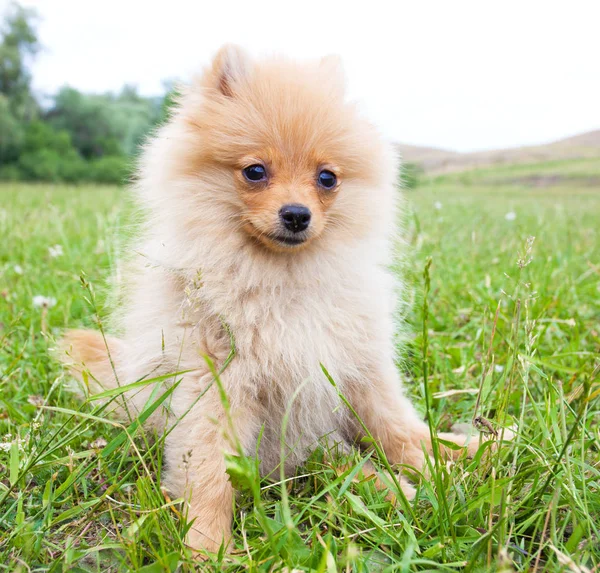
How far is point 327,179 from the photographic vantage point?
1899mm

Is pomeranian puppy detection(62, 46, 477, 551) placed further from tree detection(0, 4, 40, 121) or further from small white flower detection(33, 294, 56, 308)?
tree detection(0, 4, 40, 121)

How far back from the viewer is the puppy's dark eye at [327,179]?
6.18ft

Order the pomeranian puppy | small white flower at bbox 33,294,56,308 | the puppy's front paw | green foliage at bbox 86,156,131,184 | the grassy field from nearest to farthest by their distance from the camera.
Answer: the grassy field → the puppy's front paw → the pomeranian puppy → small white flower at bbox 33,294,56,308 → green foliage at bbox 86,156,131,184

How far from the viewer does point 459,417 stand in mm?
2277

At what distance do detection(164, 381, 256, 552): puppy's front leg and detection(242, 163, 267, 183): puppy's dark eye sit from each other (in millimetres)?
712

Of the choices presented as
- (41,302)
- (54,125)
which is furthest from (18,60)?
(41,302)

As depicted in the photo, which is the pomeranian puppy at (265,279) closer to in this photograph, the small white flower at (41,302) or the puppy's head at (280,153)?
the puppy's head at (280,153)

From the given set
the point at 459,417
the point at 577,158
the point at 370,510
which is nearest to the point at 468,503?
the point at 370,510

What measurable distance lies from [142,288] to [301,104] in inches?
35.0

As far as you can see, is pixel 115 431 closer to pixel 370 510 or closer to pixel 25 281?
pixel 370 510

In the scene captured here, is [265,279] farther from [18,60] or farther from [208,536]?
[18,60]

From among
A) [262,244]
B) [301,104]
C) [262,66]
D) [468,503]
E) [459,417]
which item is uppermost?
[262,66]

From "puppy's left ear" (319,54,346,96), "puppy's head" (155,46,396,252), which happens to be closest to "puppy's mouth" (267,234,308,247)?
"puppy's head" (155,46,396,252)

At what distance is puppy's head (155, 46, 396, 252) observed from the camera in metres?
1.78
